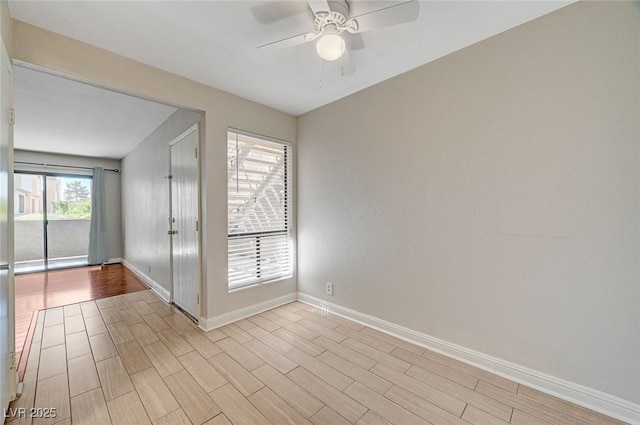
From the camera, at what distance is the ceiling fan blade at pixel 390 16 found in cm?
131

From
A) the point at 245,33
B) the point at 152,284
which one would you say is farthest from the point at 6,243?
the point at 152,284

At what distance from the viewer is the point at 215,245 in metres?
2.72

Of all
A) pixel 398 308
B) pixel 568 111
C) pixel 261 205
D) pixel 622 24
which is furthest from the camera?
pixel 261 205

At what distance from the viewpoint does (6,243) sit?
1546 mm

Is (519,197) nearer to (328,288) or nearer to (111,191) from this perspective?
(328,288)

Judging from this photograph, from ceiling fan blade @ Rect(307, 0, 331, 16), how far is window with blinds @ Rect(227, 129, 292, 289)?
1.79m

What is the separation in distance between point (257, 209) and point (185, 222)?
2.88 ft

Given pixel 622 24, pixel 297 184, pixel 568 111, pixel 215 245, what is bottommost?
pixel 215 245

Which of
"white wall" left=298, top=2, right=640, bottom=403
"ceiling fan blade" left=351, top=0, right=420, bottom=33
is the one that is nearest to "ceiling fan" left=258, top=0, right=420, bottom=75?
"ceiling fan blade" left=351, top=0, right=420, bottom=33

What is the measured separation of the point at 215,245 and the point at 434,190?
225 cm

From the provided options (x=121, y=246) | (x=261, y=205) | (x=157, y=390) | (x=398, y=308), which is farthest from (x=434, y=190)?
(x=121, y=246)

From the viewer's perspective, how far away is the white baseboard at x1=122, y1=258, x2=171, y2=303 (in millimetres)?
3591

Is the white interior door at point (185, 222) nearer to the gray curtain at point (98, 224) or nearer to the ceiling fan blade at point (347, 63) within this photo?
the ceiling fan blade at point (347, 63)

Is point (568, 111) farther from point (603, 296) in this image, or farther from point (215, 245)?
point (215, 245)
